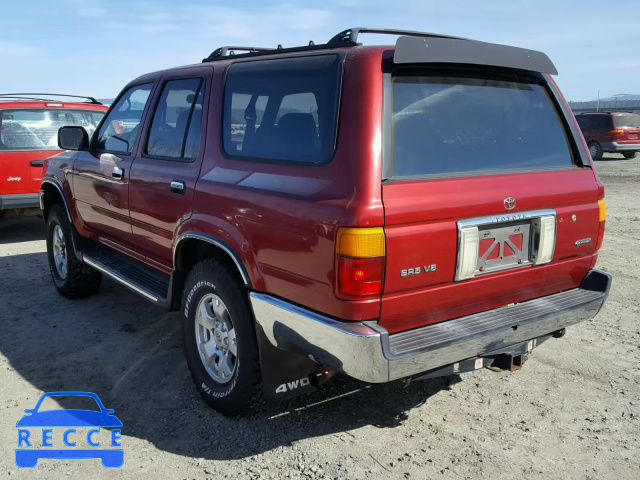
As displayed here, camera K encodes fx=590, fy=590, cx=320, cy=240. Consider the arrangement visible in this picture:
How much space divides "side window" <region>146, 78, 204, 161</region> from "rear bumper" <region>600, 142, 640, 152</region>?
18683 millimetres

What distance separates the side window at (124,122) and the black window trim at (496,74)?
2.29m

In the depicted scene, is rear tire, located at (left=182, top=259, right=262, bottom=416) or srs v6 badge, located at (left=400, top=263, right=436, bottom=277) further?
rear tire, located at (left=182, top=259, right=262, bottom=416)

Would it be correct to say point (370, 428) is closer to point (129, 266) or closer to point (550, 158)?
point (550, 158)

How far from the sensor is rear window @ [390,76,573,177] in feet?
9.18

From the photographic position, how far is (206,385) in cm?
353

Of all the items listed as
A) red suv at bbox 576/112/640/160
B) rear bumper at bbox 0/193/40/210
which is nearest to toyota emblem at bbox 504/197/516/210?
rear bumper at bbox 0/193/40/210

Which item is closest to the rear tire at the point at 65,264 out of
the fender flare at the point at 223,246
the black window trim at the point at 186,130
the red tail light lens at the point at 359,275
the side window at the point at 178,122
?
the black window trim at the point at 186,130

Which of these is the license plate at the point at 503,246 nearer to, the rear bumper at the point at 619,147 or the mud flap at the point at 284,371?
the mud flap at the point at 284,371

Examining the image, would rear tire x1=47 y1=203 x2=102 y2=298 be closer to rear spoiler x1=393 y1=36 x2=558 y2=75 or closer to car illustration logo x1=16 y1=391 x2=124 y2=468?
car illustration logo x1=16 y1=391 x2=124 y2=468

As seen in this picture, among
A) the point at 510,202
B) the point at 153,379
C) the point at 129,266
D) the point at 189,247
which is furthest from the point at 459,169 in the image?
the point at 129,266

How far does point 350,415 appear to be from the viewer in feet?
11.4

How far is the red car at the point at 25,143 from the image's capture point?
7.70m

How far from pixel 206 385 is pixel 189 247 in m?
0.86

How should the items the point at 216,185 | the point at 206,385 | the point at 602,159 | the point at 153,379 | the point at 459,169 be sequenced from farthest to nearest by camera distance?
the point at 602,159 → the point at 153,379 → the point at 206,385 → the point at 216,185 → the point at 459,169
